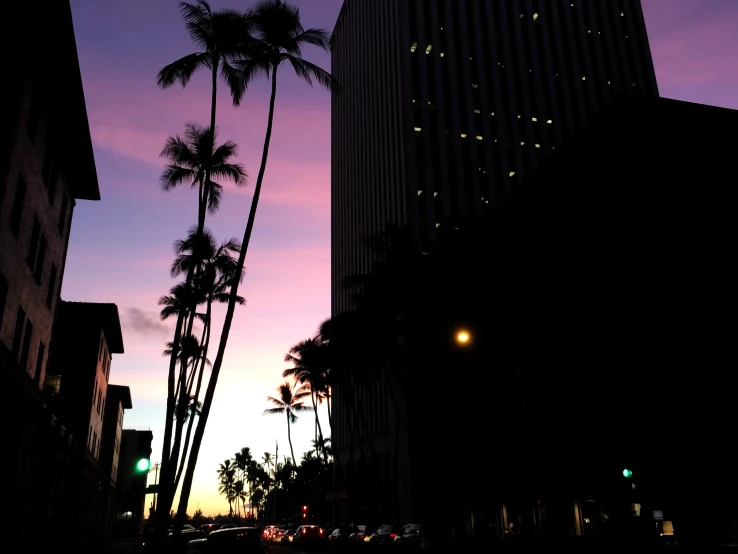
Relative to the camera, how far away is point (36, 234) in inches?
868

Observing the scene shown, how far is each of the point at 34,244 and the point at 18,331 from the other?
3.23 m

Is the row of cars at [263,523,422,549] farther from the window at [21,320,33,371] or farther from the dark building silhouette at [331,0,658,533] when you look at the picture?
the window at [21,320,33,371]

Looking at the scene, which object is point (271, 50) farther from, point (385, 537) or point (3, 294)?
point (385, 537)

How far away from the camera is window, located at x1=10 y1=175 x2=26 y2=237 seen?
758 inches

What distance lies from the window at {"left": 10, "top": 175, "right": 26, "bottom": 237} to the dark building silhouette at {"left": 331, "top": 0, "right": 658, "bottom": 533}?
3831cm

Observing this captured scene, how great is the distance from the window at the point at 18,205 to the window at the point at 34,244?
5.96 feet

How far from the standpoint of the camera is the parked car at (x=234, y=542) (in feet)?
66.6

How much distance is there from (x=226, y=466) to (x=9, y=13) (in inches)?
7533

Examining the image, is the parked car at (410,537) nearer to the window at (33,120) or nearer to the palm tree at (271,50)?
the palm tree at (271,50)

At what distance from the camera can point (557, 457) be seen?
32656 millimetres

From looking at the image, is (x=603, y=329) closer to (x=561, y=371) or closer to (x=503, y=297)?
(x=561, y=371)

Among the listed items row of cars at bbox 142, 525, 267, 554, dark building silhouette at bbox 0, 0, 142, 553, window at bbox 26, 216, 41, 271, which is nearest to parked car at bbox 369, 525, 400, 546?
row of cars at bbox 142, 525, 267, 554

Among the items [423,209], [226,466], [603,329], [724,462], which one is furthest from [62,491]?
[226,466]

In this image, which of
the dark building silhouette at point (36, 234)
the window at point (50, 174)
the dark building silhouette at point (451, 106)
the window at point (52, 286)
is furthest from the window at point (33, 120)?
the dark building silhouette at point (451, 106)
